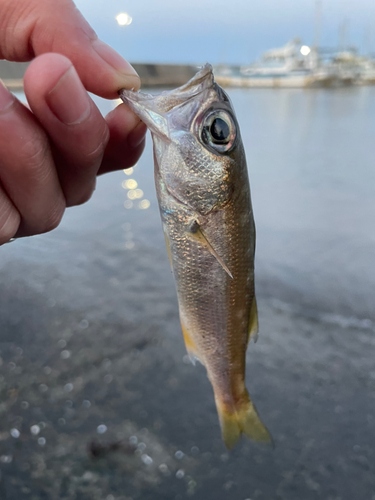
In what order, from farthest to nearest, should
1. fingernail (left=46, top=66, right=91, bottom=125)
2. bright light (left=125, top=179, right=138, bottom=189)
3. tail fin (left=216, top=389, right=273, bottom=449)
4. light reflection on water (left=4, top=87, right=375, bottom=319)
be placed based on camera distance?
bright light (left=125, top=179, right=138, bottom=189)
light reflection on water (left=4, top=87, right=375, bottom=319)
tail fin (left=216, top=389, right=273, bottom=449)
fingernail (left=46, top=66, right=91, bottom=125)

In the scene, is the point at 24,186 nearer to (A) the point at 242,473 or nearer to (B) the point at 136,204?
(A) the point at 242,473

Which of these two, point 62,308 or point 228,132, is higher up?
point 228,132

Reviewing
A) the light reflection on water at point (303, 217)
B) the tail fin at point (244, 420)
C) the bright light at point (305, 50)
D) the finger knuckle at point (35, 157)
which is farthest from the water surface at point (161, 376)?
the bright light at point (305, 50)

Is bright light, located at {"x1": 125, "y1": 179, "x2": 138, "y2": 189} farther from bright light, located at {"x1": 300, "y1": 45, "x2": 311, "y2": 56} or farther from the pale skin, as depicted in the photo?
bright light, located at {"x1": 300, "y1": 45, "x2": 311, "y2": 56}

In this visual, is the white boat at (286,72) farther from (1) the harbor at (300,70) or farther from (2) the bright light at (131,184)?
(2) the bright light at (131,184)

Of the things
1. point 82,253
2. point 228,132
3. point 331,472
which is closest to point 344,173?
point 82,253

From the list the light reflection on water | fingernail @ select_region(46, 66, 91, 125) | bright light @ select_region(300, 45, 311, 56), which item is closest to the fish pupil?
fingernail @ select_region(46, 66, 91, 125)

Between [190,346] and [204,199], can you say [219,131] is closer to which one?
[204,199]
